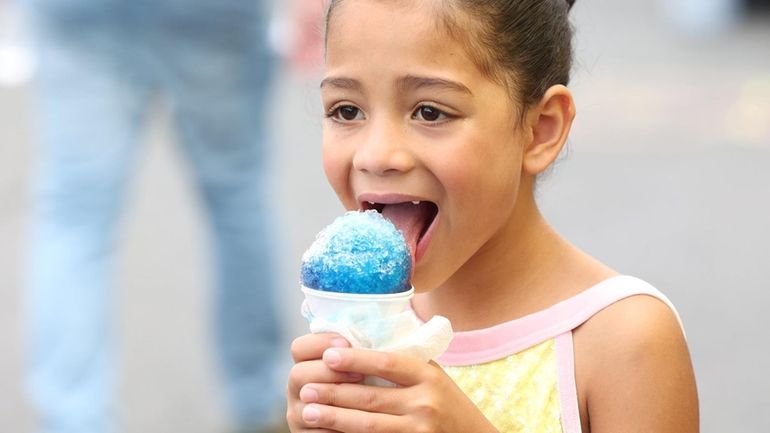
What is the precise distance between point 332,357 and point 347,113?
0.49m

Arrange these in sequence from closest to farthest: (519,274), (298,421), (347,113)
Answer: (298,421), (347,113), (519,274)

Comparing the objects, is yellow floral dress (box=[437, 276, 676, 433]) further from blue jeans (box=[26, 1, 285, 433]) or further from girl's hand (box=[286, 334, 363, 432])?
blue jeans (box=[26, 1, 285, 433])

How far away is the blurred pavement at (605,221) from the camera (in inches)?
203

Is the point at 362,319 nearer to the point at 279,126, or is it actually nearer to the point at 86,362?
the point at 86,362

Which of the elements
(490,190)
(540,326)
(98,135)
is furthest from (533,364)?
(98,135)

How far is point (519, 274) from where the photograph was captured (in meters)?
2.34

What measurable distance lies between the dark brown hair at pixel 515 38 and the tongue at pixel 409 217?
243mm

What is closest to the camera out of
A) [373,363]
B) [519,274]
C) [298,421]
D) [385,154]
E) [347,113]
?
[373,363]

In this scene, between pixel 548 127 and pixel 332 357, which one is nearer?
pixel 332 357

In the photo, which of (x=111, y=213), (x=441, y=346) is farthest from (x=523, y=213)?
(x=111, y=213)

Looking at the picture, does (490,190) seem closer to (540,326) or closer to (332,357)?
(540,326)

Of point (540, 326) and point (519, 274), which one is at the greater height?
point (519, 274)

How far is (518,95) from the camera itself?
7.24 ft

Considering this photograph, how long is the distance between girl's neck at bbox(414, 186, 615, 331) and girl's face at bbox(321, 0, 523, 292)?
0.54ft
